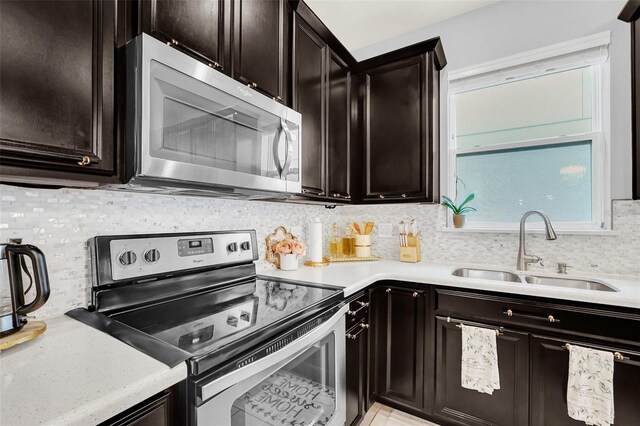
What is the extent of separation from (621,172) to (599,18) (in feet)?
3.29

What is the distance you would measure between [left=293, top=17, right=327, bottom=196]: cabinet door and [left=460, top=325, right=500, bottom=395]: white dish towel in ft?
4.03

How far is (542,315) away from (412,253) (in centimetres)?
94

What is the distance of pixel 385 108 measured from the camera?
2322mm

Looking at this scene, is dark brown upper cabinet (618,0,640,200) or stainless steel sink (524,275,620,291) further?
stainless steel sink (524,275,620,291)

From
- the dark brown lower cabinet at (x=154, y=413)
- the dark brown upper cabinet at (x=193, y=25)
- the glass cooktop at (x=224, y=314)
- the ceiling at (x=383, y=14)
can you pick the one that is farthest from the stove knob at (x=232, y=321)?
the ceiling at (x=383, y=14)

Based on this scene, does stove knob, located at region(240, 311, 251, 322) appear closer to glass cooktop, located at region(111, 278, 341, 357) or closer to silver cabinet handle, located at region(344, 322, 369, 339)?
glass cooktop, located at region(111, 278, 341, 357)

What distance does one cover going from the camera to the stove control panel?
1.14 meters

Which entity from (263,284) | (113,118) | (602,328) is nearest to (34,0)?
(113,118)

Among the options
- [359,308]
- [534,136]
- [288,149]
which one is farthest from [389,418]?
[534,136]

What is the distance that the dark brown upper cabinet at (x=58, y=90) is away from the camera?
2.34 ft

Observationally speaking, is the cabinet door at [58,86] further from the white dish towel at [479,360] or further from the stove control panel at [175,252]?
the white dish towel at [479,360]

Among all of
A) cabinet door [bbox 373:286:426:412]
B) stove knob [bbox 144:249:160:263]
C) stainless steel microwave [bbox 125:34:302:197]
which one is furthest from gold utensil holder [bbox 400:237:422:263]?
stove knob [bbox 144:249:160:263]

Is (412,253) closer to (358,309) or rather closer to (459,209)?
(459,209)

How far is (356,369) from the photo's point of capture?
168cm
